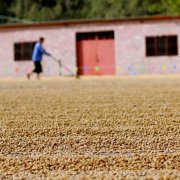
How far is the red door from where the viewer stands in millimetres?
23578

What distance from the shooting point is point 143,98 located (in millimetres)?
8688

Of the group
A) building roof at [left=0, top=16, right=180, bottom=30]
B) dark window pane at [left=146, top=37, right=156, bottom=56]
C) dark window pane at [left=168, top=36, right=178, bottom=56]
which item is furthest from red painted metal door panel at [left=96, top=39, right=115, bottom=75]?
dark window pane at [left=168, top=36, right=178, bottom=56]

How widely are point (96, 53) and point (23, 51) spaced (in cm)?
386

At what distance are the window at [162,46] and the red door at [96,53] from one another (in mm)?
1775

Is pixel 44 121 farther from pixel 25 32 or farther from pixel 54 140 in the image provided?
pixel 25 32

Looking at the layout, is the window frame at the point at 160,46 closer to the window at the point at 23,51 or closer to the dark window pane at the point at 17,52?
the window at the point at 23,51

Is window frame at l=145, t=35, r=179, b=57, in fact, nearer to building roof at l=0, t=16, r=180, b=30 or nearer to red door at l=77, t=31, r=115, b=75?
building roof at l=0, t=16, r=180, b=30

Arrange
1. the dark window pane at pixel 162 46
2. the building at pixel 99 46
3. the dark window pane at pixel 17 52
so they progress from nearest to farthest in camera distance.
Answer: the building at pixel 99 46 < the dark window pane at pixel 162 46 < the dark window pane at pixel 17 52

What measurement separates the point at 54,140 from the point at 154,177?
Result: 5.60ft

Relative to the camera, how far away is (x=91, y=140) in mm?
4633

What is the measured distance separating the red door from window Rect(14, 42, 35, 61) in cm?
264

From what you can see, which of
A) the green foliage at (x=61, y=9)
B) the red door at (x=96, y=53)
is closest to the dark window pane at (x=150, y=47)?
the red door at (x=96, y=53)

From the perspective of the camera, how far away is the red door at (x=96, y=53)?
23.6m

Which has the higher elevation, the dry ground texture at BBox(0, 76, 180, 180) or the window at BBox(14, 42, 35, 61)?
the window at BBox(14, 42, 35, 61)
